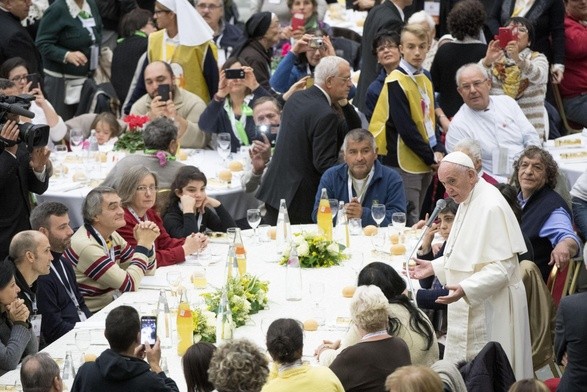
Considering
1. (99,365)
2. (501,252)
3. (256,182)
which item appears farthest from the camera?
(256,182)

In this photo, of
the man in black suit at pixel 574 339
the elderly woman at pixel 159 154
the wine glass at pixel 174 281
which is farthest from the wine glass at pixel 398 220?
the man in black suit at pixel 574 339

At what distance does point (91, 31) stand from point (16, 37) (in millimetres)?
1197

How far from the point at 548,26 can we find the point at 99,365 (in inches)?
260

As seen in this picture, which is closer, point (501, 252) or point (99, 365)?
point (99, 365)

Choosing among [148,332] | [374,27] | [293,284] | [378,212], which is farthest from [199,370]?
[374,27]

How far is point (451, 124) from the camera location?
955 cm

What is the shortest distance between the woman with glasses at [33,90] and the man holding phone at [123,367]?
4601 millimetres

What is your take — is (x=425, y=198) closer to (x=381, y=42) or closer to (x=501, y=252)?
(x=381, y=42)

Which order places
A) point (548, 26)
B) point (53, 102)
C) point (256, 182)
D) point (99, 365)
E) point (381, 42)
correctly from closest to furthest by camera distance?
point (99, 365)
point (256, 182)
point (381, 42)
point (548, 26)
point (53, 102)

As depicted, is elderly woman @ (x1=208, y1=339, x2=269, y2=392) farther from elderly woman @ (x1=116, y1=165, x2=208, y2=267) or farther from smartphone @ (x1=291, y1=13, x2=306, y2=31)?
smartphone @ (x1=291, y1=13, x2=306, y2=31)

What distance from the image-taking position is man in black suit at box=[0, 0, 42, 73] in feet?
36.3

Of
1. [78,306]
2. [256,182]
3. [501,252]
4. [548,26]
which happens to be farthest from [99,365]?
[548,26]

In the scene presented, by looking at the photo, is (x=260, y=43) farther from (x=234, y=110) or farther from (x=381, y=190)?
(x=381, y=190)

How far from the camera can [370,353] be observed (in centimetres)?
577
